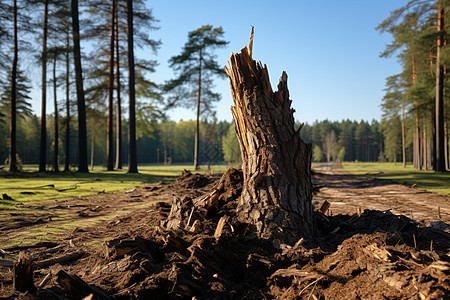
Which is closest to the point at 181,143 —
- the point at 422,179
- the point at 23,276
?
the point at 422,179

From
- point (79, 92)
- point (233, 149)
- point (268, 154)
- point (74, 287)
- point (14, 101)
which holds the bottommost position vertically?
point (74, 287)

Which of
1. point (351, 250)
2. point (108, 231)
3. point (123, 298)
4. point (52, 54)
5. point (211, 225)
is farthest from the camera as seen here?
point (52, 54)

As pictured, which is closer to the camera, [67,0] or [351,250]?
[351,250]

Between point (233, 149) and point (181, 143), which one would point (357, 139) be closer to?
point (181, 143)

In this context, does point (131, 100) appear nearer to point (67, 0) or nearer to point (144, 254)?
point (67, 0)

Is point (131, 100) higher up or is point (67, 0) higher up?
point (67, 0)

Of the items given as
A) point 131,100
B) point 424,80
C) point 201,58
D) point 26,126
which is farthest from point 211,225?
point 26,126

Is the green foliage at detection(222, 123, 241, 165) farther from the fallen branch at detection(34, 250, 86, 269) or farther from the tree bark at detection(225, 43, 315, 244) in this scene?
the fallen branch at detection(34, 250, 86, 269)

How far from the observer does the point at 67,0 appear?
2217 centimetres

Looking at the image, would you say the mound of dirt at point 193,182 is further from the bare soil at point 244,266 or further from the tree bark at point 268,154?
the tree bark at point 268,154

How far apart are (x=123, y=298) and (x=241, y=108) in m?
2.75

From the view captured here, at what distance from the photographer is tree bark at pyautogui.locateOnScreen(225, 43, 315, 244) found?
401 centimetres

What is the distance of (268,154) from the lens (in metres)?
4.17

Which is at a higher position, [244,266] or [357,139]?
[357,139]
